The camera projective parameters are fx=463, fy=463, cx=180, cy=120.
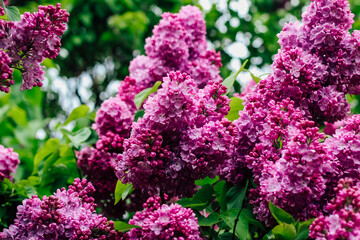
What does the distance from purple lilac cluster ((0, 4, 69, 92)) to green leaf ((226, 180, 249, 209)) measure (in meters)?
0.69

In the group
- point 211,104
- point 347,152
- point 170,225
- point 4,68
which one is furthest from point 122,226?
point 347,152

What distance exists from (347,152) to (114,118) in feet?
3.12

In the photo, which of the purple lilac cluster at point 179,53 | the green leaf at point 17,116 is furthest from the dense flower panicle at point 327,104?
the green leaf at point 17,116

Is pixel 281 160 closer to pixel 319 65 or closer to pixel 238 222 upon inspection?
pixel 238 222

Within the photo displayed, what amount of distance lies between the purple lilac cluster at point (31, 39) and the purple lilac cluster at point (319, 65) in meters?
0.67

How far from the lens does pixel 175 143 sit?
4.56ft

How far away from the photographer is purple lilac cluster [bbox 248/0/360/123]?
55.9 inches

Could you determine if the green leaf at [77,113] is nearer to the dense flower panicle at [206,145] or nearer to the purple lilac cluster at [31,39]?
the purple lilac cluster at [31,39]

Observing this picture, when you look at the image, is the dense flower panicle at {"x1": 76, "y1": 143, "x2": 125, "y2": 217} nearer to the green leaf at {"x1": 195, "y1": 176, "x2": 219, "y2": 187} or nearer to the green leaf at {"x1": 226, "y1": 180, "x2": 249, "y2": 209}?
the green leaf at {"x1": 195, "y1": 176, "x2": 219, "y2": 187}

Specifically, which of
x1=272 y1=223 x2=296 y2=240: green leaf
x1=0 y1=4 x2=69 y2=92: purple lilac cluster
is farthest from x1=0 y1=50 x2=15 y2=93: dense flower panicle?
x1=272 y1=223 x2=296 y2=240: green leaf

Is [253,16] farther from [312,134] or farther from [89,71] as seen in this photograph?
[312,134]

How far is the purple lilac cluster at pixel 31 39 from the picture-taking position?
1.36 metres

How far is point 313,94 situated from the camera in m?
1.44

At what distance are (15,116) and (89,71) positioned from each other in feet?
→ 4.85
